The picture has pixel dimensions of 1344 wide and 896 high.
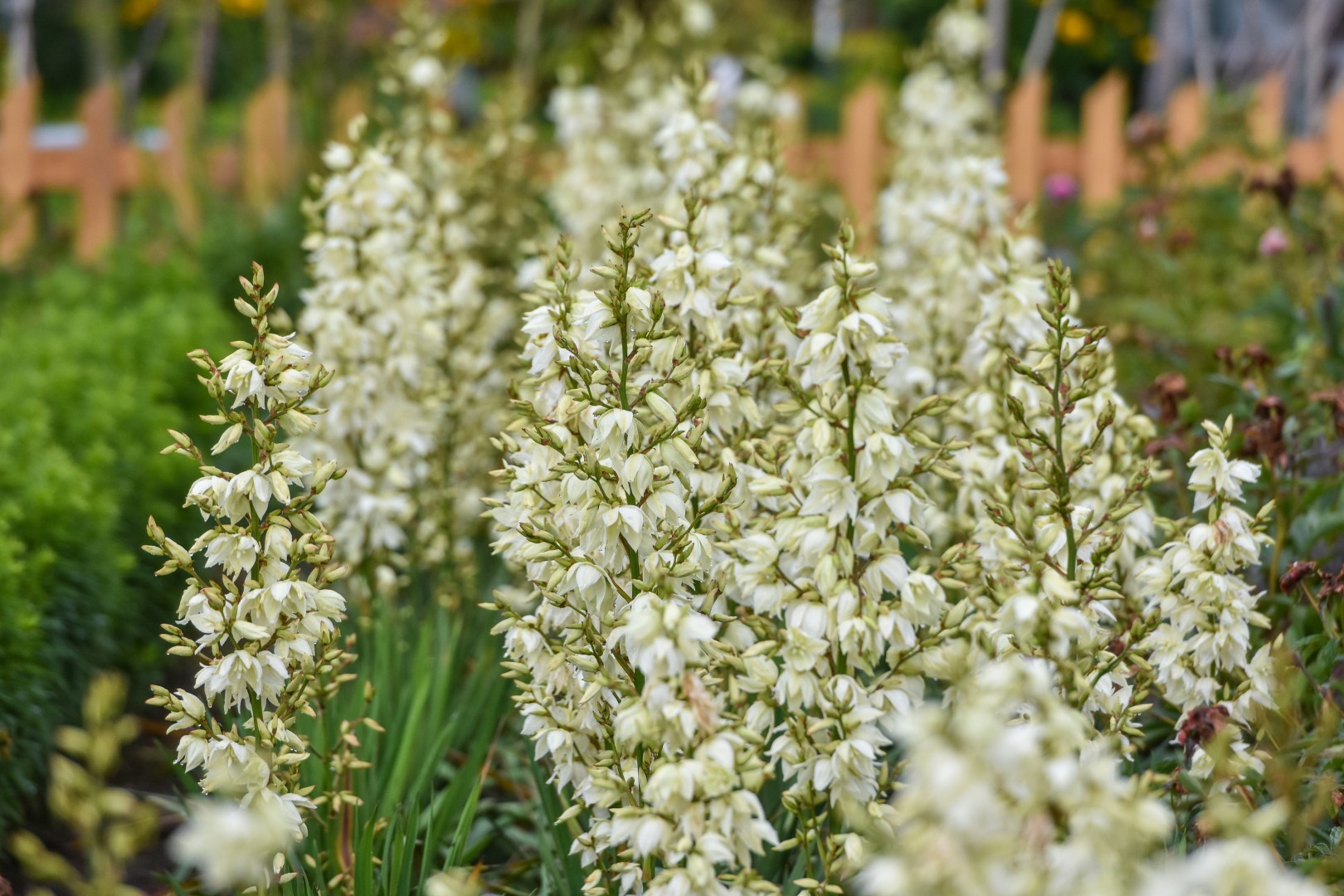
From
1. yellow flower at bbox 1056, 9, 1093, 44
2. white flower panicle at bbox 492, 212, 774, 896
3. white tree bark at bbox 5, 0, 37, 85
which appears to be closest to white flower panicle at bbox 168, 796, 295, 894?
white flower panicle at bbox 492, 212, 774, 896

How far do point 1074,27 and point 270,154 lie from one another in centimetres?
830

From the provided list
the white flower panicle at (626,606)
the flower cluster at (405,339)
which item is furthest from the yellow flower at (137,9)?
the white flower panicle at (626,606)

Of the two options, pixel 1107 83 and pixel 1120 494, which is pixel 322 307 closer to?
pixel 1120 494

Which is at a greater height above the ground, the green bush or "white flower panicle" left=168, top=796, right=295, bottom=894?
the green bush

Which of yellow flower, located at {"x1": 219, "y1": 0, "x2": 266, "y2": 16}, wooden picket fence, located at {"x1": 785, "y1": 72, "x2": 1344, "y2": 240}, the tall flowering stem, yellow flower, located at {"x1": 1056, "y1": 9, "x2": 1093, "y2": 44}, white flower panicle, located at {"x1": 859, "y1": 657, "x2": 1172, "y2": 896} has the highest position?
yellow flower, located at {"x1": 1056, "y1": 9, "x2": 1093, "y2": 44}

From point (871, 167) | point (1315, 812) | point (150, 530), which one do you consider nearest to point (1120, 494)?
point (1315, 812)

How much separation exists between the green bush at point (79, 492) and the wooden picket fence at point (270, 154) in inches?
81.8

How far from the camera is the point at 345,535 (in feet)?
9.88

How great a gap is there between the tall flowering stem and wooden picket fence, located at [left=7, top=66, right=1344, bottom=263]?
A: 481 cm

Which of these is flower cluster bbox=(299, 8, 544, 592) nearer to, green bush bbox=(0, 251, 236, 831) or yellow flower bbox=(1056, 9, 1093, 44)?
green bush bbox=(0, 251, 236, 831)

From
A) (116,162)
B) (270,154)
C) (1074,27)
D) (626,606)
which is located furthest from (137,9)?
(626,606)

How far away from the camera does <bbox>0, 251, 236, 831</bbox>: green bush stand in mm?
2672

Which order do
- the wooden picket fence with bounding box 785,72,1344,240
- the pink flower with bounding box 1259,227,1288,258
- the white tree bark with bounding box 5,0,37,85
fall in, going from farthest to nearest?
the white tree bark with bounding box 5,0,37,85 < the wooden picket fence with bounding box 785,72,1344,240 < the pink flower with bounding box 1259,227,1288,258

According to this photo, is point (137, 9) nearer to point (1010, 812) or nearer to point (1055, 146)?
point (1055, 146)
